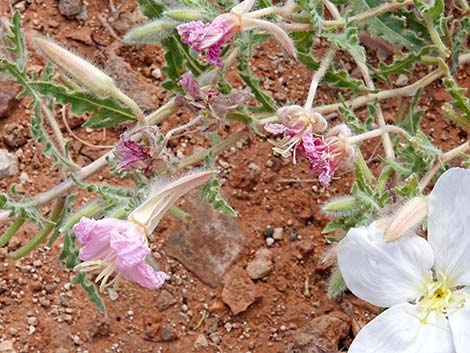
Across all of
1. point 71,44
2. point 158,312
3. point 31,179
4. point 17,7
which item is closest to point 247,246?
point 158,312

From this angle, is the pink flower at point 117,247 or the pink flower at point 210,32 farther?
the pink flower at point 210,32

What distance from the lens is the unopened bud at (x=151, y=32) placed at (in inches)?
71.7

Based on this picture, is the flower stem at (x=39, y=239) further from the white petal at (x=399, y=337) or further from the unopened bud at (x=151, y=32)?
the white petal at (x=399, y=337)

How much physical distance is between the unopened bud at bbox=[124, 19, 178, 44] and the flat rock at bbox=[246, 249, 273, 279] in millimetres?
765

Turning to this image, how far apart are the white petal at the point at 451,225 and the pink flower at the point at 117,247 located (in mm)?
479

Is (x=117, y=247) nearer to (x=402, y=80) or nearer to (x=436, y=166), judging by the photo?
(x=436, y=166)

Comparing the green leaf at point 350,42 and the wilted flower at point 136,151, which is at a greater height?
the green leaf at point 350,42

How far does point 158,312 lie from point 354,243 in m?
0.95

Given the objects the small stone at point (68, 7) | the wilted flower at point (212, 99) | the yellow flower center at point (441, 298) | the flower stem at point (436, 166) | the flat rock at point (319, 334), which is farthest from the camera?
the small stone at point (68, 7)

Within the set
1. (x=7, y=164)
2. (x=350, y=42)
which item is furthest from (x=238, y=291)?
(x=350, y=42)

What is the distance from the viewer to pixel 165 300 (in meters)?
2.35

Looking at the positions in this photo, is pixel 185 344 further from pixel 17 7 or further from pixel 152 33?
pixel 17 7

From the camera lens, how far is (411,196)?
1633 millimetres

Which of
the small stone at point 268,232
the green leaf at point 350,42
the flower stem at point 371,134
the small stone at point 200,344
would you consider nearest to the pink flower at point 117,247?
the flower stem at point 371,134
